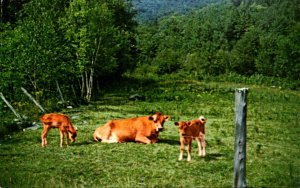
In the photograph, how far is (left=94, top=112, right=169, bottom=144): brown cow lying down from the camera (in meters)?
10.7

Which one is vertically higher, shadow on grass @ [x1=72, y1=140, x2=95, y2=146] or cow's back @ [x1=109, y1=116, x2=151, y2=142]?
cow's back @ [x1=109, y1=116, x2=151, y2=142]

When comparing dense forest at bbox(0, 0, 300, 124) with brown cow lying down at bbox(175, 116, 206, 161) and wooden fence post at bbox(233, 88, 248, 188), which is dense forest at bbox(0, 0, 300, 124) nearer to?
brown cow lying down at bbox(175, 116, 206, 161)

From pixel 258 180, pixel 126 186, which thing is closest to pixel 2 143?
pixel 126 186

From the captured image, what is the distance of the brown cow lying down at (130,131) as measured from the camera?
35.1 ft

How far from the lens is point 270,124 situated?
13531 mm

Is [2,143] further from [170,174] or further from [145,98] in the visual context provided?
→ [145,98]

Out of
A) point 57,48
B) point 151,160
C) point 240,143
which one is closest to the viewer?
point 240,143

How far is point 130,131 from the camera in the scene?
10.9m

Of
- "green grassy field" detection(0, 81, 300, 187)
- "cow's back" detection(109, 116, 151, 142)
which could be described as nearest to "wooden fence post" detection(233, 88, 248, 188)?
"green grassy field" detection(0, 81, 300, 187)

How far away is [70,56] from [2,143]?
9180mm

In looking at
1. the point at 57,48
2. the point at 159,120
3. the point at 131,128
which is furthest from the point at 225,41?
the point at 159,120

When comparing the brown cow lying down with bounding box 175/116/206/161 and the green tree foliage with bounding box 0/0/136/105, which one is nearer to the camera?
the brown cow lying down with bounding box 175/116/206/161

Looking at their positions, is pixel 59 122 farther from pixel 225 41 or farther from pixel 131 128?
pixel 225 41

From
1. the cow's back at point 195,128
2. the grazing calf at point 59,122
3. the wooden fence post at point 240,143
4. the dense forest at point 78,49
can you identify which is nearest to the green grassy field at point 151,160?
the grazing calf at point 59,122
